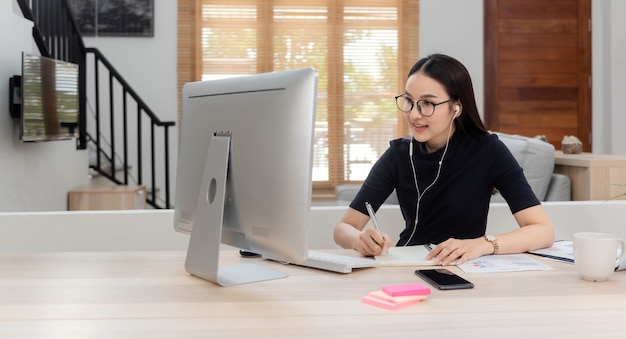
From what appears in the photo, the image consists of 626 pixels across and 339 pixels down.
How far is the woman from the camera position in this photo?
1.95 metres

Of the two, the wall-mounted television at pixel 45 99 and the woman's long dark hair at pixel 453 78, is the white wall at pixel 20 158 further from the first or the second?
the woman's long dark hair at pixel 453 78

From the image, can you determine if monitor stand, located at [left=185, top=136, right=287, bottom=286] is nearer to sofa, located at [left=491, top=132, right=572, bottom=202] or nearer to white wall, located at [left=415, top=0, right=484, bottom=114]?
sofa, located at [left=491, top=132, right=572, bottom=202]

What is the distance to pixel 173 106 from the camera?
20.6 ft

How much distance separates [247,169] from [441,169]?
859 millimetres

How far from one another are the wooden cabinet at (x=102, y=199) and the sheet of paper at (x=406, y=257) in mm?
3565

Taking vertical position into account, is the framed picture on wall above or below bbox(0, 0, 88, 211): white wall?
above

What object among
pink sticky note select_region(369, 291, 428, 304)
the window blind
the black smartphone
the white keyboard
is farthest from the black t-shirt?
the window blind

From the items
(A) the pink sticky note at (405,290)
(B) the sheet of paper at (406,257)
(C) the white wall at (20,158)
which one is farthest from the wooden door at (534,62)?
(A) the pink sticky note at (405,290)

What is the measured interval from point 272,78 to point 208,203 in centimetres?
31

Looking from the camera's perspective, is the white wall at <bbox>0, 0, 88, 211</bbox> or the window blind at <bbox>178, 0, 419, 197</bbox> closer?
the white wall at <bbox>0, 0, 88, 211</bbox>

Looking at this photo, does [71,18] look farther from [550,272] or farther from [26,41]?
[550,272]

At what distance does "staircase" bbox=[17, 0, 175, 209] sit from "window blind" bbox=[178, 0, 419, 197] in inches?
26.4

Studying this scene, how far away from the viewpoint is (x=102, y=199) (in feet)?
16.3

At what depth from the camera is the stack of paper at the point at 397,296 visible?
1143 mm
